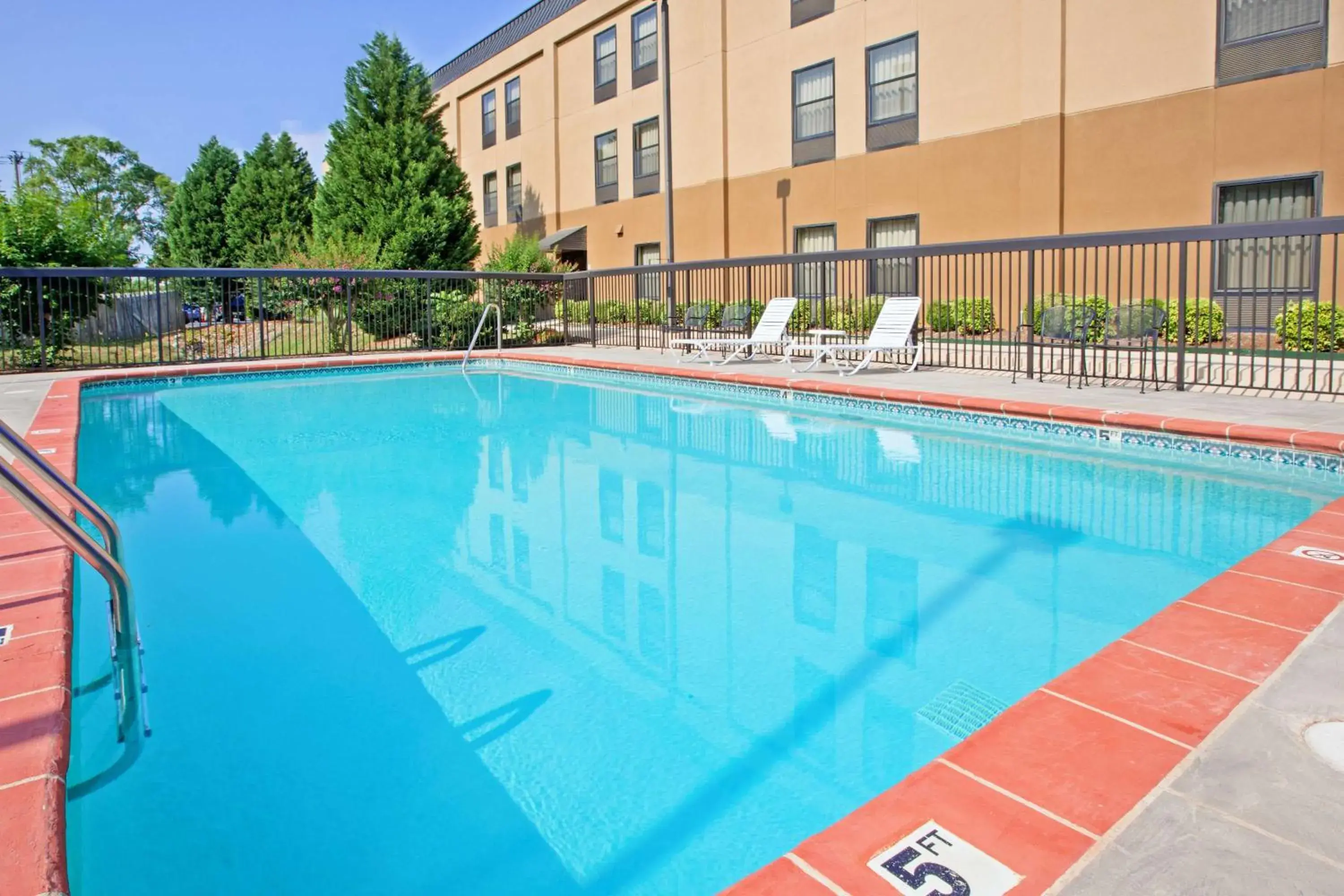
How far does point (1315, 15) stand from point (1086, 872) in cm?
1284

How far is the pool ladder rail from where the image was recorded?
2.21 m

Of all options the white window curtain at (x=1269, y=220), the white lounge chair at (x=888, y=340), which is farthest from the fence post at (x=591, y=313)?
the white window curtain at (x=1269, y=220)

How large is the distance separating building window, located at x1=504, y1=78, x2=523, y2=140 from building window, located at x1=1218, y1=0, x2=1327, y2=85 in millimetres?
18388

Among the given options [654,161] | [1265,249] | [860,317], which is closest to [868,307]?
[860,317]

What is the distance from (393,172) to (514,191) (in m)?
8.82

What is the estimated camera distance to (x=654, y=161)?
2094 cm

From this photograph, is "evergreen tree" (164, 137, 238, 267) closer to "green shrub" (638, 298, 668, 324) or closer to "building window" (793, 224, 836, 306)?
"green shrub" (638, 298, 668, 324)

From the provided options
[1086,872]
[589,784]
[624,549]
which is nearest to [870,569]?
[624,549]

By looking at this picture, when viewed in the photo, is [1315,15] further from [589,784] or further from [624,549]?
[589,784]

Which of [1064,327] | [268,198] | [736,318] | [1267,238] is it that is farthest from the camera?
[268,198]

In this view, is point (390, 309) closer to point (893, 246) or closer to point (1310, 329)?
point (893, 246)

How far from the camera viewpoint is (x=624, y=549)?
4.38 m

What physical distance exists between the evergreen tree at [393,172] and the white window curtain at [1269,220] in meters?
13.0

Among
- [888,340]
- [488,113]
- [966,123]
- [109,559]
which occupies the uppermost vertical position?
[488,113]
